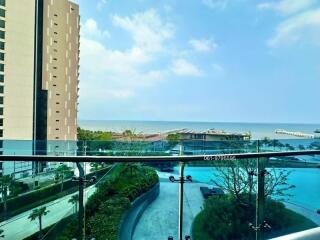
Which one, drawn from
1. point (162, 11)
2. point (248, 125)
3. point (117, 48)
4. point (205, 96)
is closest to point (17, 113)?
point (117, 48)

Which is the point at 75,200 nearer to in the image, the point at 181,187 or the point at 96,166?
the point at 96,166

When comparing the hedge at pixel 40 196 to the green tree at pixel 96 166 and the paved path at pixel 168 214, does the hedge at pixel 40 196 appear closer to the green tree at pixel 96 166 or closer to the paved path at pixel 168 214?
the green tree at pixel 96 166

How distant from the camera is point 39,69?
119 ft

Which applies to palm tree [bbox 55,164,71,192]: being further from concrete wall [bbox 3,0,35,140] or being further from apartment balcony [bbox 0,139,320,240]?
concrete wall [bbox 3,0,35,140]

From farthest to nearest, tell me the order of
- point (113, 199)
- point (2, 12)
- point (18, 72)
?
1. point (18, 72)
2. point (2, 12)
3. point (113, 199)

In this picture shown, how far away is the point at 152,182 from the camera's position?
2.57 metres

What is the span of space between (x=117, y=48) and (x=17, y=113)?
1394cm

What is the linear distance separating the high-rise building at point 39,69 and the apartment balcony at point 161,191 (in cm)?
2881

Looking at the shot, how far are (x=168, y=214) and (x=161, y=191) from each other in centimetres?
18

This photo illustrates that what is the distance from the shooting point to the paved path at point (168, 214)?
234 cm

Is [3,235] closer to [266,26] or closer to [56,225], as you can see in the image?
[56,225]

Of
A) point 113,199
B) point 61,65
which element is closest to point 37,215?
point 113,199

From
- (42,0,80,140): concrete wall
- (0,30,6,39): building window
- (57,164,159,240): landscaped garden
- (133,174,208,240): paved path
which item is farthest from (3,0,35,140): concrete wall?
(133,174,208,240): paved path

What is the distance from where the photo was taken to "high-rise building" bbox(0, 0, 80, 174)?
3278 centimetres
